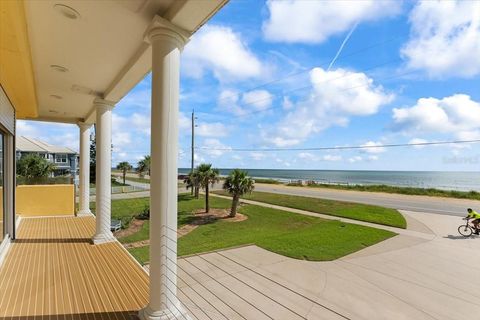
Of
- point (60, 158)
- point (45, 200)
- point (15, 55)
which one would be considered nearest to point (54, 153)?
point (60, 158)

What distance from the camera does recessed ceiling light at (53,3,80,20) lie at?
2396 millimetres

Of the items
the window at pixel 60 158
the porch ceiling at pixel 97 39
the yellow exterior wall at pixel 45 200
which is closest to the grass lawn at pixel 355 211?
the porch ceiling at pixel 97 39

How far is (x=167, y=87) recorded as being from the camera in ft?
8.00

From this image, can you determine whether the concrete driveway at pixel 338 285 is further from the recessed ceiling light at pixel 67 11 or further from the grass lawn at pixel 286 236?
the recessed ceiling light at pixel 67 11

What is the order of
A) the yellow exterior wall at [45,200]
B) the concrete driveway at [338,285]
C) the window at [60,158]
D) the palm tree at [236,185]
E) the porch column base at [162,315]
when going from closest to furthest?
1. the porch column base at [162,315]
2. the concrete driveway at [338,285]
3. the yellow exterior wall at [45,200]
4. the palm tree at [236,185]
5. the window at [60,158]

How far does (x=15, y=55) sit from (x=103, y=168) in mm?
2585

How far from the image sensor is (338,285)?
16.9ft

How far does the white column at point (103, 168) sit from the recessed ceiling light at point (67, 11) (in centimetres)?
267

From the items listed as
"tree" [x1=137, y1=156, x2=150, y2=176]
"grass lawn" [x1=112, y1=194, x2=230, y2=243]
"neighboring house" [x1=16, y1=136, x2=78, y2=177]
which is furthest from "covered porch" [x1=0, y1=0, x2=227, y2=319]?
"tree" [x1=137, y1=156, x2=150, y2=176]

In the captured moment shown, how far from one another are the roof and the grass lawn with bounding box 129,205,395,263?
76.2 feet

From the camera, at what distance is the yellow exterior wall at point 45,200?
7.49 m

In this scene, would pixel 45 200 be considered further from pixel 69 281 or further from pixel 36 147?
pixel 36 147

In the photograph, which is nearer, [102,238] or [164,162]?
[164,162]

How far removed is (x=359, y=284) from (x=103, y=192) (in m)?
5.14
